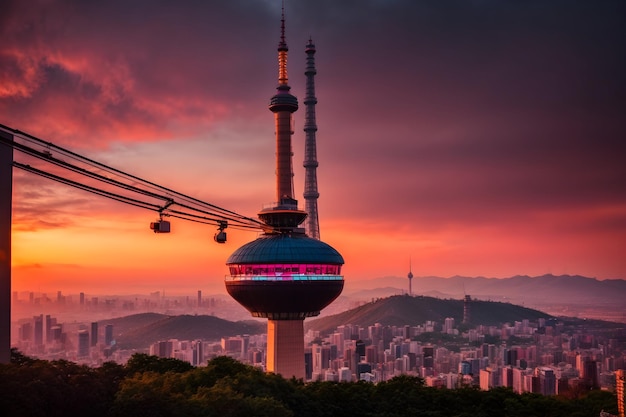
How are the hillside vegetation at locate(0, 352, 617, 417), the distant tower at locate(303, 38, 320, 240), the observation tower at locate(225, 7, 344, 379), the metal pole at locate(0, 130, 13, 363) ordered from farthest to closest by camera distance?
the distant tower at locate(303, 38, 320, 240)
the observation tower at locate(225, 7, 344, 379)
the hillside vegetation at locate(0, 352, 617, 417)
the metal pole at locate(0, 130, 13, 363)

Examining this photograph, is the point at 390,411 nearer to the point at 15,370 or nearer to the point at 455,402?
the point at 455,402

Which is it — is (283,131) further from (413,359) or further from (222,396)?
(413,359)

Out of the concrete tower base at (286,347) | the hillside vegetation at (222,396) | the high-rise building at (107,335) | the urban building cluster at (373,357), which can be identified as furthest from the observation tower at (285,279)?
the high-rise building at (107,335)

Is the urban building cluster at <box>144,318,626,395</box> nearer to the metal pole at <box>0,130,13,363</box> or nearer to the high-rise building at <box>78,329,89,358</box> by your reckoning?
the high-rise building at <box>78,329,89,358</box>

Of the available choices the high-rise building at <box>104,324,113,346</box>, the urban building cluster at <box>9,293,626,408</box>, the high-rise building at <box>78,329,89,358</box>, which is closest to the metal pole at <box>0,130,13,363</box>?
the urban building cluster at <box>9,293,626,408</box>

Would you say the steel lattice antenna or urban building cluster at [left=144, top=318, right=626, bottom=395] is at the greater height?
the steel lattice antenna

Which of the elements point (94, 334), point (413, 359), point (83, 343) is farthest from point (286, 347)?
point (413, 359)

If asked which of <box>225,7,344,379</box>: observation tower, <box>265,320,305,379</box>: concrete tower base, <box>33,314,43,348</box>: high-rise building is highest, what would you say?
<box>225,7,344,379</box>: observation tower
